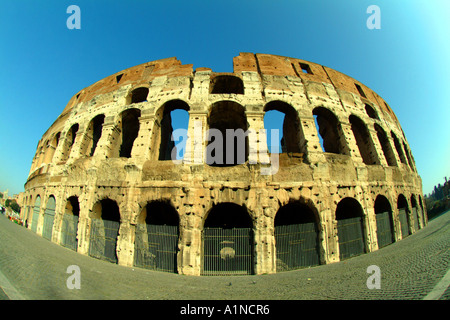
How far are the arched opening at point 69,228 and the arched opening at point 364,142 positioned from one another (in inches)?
614

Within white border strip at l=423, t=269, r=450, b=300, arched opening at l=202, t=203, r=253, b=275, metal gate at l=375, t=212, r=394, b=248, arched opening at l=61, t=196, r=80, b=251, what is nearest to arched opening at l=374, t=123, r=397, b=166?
metal gate at l=375, t=212, r=394, b=248

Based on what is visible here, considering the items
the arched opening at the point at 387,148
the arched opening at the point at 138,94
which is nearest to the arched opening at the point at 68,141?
the arched opening at the point at 138,94

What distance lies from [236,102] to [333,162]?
5311mm

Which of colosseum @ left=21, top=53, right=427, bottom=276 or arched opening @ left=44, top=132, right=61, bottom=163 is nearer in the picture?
colosseum @ left=21, top=53, right=427, bottom=276

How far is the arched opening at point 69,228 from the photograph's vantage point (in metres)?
8.44

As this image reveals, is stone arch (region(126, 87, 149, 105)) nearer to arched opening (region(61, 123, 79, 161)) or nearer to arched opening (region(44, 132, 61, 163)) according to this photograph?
arched opening (region(61, 123, 79, 161))

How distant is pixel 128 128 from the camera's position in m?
11.0

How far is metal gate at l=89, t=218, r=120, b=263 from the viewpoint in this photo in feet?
23.7

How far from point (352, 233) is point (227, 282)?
5.91 m

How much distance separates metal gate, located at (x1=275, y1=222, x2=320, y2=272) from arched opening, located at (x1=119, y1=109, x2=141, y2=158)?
9.60m

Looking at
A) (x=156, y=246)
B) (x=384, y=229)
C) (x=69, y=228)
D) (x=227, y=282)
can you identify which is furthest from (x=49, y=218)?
(x=384, y=229)

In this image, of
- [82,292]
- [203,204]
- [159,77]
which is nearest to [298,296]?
[203,204]

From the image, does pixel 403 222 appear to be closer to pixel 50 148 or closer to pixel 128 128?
pixel 128 128

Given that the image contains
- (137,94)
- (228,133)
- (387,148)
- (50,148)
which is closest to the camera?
(137,94)
